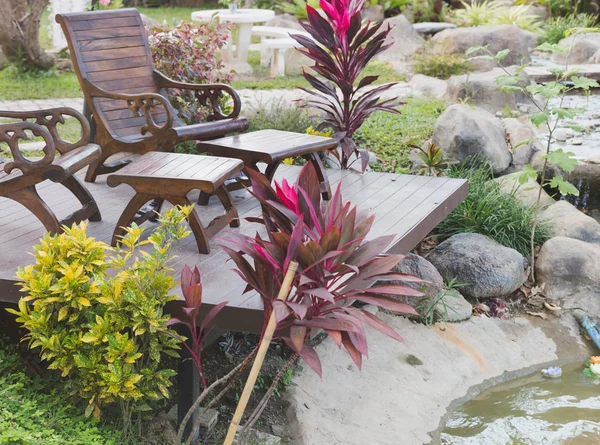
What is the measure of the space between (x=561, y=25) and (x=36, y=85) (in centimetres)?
856

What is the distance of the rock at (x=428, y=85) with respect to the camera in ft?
30.3

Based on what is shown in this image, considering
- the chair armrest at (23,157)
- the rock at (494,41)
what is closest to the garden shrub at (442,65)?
the rock at (494,41)

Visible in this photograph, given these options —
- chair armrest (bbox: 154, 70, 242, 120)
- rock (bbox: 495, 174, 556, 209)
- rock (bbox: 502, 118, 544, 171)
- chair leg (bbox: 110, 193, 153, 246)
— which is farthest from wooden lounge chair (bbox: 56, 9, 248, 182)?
rock (bbox: 502, 118, 544, 171)

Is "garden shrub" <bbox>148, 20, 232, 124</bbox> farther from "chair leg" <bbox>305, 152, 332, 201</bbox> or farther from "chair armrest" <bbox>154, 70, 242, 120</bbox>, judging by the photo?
"chair leg" <bbox>305, 152, 332, 201</bbox>

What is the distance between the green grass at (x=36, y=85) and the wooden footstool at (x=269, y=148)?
Result: 16.8 ft

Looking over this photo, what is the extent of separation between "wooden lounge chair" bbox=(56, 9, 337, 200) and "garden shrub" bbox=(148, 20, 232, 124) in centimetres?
111

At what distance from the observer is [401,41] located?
1266 centimetres

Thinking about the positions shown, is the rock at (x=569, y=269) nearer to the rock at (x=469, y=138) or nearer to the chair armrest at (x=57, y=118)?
the rock at (x=469, y=138)

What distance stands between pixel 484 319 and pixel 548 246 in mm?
857

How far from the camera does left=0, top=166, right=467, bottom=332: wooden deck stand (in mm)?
3223

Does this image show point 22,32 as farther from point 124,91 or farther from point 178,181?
point 178,181

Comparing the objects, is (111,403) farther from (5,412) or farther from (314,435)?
(314,435)

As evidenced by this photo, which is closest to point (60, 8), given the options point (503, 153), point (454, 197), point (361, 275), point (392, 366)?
point (503, 153)

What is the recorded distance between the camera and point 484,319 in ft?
16.0
